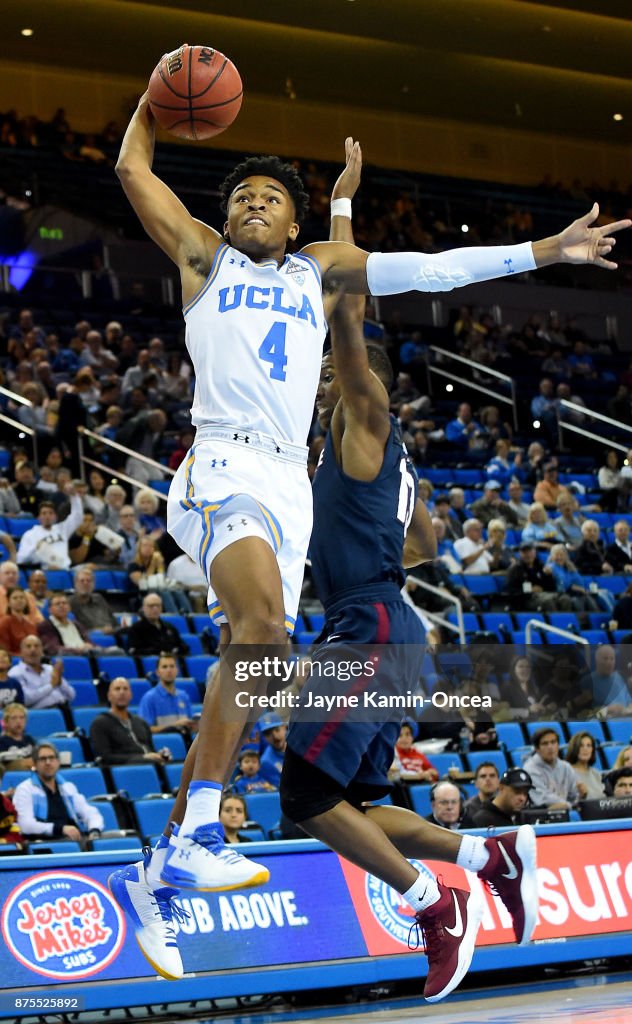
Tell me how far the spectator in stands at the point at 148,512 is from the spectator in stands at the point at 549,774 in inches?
200

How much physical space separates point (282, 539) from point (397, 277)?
1.15 meters

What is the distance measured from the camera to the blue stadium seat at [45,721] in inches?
460

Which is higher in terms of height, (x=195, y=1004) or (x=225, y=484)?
→ (x=225, y=484)

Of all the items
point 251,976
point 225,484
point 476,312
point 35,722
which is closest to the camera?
point 225,484

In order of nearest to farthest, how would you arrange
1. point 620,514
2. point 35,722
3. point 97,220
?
point 35,722 → point 620,514 → point 97,220

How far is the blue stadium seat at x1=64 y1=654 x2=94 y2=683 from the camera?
12781 millimetres

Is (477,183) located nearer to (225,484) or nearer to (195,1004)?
(195,1004)

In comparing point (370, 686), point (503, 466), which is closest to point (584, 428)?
point (503, 466)

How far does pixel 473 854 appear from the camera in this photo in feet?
18.5

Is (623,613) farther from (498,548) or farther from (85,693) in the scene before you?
(85,693)

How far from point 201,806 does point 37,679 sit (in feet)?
24.1

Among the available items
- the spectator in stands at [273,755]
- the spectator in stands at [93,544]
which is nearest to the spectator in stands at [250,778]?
the spectator in stands at [273,755]

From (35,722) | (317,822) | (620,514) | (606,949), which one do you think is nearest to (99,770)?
(35,722)

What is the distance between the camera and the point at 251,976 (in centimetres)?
852
